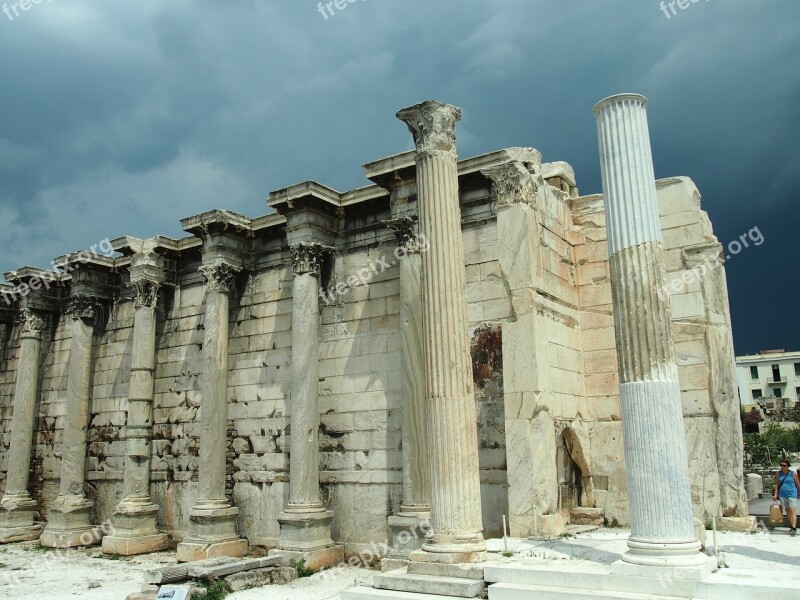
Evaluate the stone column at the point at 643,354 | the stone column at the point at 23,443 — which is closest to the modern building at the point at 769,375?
the stone column at the point at 23,443

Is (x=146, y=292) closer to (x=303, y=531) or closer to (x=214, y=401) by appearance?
(x=214, y=401)

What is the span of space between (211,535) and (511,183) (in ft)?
29.5

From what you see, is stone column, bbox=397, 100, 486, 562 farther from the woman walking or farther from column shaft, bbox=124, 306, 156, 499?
column shaft, bbox=124, 306, 156, 499

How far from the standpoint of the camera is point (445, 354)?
9.51 metres

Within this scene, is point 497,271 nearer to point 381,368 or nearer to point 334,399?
point 381,368

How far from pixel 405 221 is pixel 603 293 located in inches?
155

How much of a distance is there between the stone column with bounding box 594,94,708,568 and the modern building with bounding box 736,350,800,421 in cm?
6749

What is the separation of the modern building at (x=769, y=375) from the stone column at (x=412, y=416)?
64811 mm

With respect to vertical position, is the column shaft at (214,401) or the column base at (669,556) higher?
the column shaft at (214,401)

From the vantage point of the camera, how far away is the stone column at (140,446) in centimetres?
1534

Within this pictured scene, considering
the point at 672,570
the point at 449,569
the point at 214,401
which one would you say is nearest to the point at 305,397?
the point at 214,401

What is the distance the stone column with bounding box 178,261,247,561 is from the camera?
1408cm

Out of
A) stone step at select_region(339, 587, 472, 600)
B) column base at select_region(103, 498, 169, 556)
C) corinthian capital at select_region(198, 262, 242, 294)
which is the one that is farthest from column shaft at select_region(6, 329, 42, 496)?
stone step at select_region(339, 587, 472, 600)

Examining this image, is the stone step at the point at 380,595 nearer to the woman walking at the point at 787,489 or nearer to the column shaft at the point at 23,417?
the woman walking at the point at 787,489
